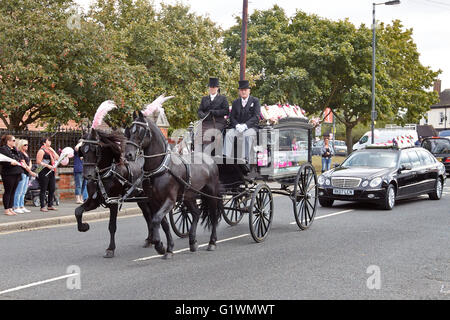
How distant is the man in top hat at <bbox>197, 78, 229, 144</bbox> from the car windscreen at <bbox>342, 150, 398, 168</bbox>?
718 cm

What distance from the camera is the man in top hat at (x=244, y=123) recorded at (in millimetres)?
9344

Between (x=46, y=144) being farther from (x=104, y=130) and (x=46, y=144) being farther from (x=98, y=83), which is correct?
(x=104, y=130)

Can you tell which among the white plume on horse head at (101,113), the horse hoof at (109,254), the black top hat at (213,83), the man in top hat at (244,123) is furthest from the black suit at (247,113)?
the horse hoof at (109,254)

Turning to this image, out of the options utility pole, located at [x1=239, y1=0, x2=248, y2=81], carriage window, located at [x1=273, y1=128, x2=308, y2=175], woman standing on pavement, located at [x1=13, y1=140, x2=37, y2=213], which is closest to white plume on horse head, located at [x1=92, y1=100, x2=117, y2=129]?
carriage window, located at [x1=273, y1=128, x2=308, y2=175]

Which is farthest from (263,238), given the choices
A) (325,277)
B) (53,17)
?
(53,17)

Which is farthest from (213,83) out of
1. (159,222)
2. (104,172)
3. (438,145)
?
(438,145)

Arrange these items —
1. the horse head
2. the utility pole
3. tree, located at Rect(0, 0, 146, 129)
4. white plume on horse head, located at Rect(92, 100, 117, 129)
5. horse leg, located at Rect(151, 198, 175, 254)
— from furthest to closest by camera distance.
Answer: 1. the utility pole
2. tree, located at Rect(0, 0, 146, 129)
3. white plume on horse head, located at Rect(92, 100, 117, 129)
4. horse leg, located at Rect(151, 198, 175, 254)
5. the horse head

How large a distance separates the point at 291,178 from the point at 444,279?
4435 mm

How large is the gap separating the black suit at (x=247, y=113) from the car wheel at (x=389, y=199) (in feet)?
19.2

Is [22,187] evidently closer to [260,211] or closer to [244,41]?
[260,211]

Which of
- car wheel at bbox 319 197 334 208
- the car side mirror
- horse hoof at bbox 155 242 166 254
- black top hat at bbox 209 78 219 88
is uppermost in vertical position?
black top hat at bbox 209 78 219 88

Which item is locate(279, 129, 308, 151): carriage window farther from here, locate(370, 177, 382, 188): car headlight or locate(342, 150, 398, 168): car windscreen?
locate(342, 150, 398, 168): car windscreen

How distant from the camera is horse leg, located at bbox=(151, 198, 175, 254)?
726 centimetres

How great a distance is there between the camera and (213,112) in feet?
30.4
